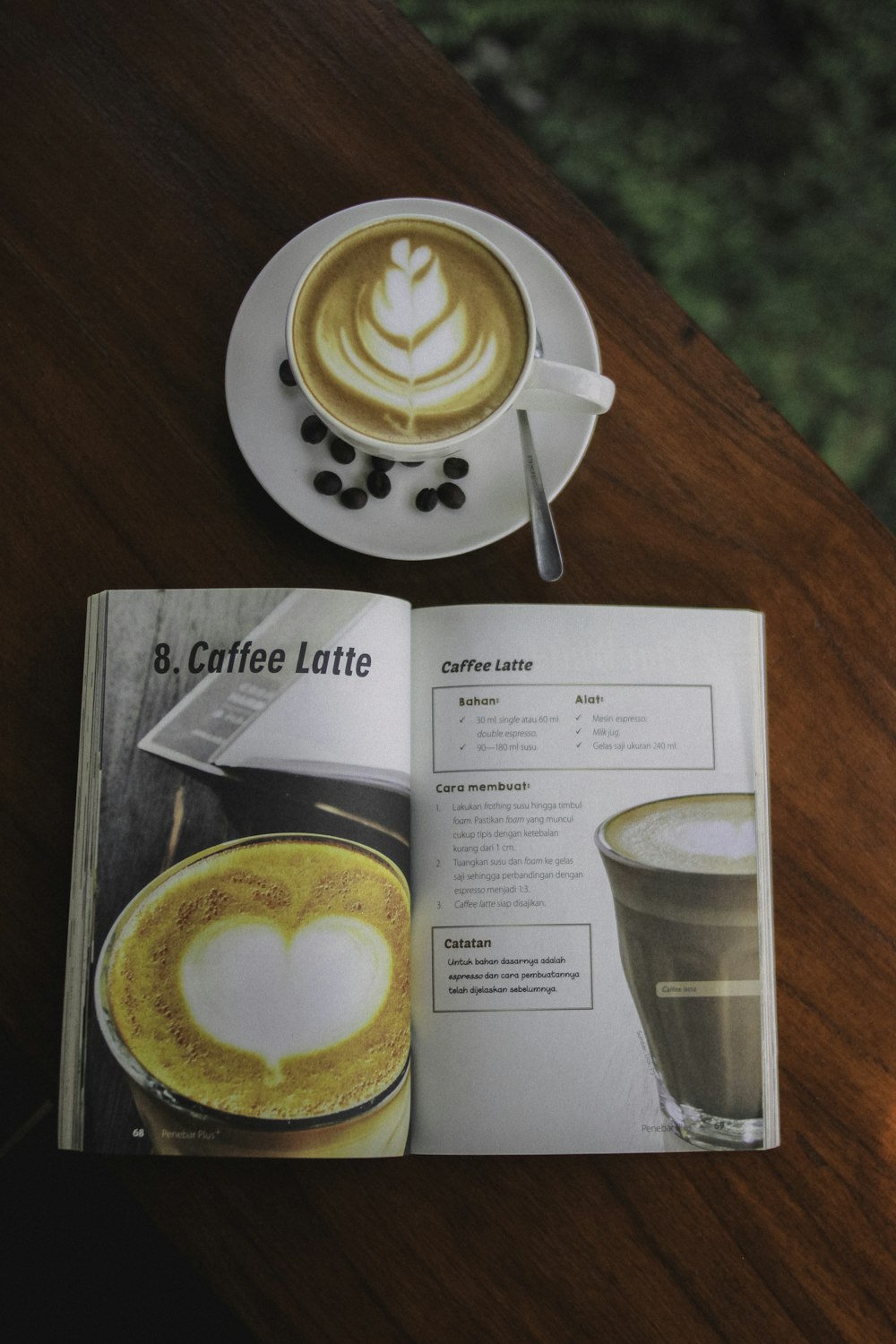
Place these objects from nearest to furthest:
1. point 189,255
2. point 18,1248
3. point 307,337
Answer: point 307,337
point 189,255
point 18,1248

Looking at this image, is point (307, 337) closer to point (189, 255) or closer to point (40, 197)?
point (189, 255)

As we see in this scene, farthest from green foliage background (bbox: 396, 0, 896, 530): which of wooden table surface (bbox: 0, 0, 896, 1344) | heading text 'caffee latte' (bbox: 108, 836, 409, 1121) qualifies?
heading text 'caffee latte' (bbox: 108, 836, 409, 1121)

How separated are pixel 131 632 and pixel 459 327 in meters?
0.31

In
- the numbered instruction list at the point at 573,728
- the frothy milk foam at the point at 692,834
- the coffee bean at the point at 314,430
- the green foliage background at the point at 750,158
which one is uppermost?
the green foliage background at the point at 750,158

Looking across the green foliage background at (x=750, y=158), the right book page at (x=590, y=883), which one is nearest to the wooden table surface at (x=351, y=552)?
the right book page at (x=590, y=883)

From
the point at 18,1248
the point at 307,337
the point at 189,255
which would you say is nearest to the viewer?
Answer: the point at 307,337

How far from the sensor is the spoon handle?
28.4 inches

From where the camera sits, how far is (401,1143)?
0.71 metres

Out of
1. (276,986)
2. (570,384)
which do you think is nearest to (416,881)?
(276,986)

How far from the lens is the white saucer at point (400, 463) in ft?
2.43

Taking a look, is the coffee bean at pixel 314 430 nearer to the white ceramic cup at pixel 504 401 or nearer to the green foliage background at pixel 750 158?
the white ceramic cup at pixel 504 401

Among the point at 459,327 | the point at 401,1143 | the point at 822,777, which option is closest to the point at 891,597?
the point at 822,777

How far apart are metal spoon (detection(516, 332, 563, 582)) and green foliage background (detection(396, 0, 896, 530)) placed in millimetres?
681

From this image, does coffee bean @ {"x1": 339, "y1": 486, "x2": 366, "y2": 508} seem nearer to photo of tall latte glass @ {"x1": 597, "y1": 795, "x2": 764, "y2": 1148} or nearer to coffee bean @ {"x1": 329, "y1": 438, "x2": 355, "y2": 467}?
coffee bean @ {"x1": 329, "y1": 438, "x2": 355, "y2": 467}
